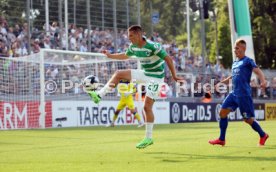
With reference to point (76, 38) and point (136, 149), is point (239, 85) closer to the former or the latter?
point (136, 149)

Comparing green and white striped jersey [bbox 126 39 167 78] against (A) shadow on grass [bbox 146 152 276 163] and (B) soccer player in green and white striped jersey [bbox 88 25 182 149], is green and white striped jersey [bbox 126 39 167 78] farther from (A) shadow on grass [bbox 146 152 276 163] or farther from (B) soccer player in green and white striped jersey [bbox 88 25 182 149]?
(A) shadow on grass [bbox 146 152 276 163]

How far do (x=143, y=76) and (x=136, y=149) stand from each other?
144cm

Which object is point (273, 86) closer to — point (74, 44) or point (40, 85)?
point (74, 44)

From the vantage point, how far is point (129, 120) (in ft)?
101

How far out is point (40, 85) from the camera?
83.5 ft

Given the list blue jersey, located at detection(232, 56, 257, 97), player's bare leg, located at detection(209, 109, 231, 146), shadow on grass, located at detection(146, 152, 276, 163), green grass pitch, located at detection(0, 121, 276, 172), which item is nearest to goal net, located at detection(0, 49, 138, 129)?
green grass pitch, located at detection(0, 121, 276, 172)

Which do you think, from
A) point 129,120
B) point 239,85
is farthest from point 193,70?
point 239,85

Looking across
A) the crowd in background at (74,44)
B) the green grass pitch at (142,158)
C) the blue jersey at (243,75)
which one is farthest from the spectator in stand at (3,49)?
the blue jersey at (243,75)

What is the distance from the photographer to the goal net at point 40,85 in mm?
25062

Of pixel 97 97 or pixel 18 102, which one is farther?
pixel 18 102

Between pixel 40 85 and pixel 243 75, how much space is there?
14.0 m

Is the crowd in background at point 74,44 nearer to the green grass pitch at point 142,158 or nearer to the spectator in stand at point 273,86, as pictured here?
the spectator in stand at point 273,86

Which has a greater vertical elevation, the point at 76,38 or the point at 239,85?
the point at 76,38

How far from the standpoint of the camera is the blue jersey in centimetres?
1272
